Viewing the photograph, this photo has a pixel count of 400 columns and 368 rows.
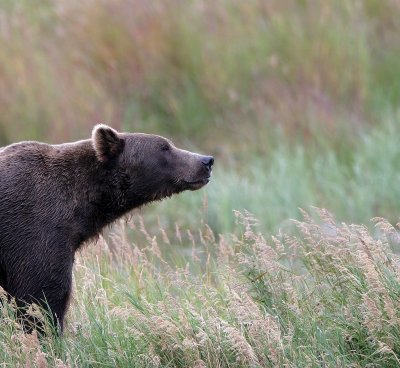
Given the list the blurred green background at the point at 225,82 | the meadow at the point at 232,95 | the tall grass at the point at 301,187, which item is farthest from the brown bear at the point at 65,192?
the blurred green background at the point at 225,82

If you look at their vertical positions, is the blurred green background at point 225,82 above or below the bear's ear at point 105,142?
below

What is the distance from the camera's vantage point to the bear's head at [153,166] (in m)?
7.21

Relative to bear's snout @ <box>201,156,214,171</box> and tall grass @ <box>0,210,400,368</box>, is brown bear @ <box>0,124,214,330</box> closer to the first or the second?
bear's snout @ <box>201,156,214,171</box>

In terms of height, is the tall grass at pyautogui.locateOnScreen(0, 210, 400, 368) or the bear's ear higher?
the bear's ear

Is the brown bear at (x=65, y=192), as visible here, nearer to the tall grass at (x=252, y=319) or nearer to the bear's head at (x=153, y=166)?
the bear's head at (x=153, y=166)

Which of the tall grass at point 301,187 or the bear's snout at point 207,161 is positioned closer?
the bear's snout at point 207,161

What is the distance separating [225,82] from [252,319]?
8507mm

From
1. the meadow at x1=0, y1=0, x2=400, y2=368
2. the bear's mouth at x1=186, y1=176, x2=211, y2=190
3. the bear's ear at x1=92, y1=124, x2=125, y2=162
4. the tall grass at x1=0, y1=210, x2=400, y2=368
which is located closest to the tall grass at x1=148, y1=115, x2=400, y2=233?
the meadow at x1=0, y1=0, x2=400, y2=368

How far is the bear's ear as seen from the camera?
700 centimetres

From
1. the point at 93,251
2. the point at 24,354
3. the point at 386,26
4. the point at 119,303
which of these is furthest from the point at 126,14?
the point at 24,354

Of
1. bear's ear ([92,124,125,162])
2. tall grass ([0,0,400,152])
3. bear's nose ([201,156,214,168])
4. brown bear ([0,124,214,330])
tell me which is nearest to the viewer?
brown bear ([0,124,214,330])

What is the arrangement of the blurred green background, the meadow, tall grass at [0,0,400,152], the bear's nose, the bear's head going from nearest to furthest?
the bear's head
the bear's nose
the meadow
the blurred green background
tall grass at [0,0,400,152]

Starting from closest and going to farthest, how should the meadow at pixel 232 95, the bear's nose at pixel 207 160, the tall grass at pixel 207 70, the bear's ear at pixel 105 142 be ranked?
the bear's ear at pixel 105 142 < the bear's nose at pixel 207 160 < the meadow at pixel 232 95 < the tall grass at pixel 207 70

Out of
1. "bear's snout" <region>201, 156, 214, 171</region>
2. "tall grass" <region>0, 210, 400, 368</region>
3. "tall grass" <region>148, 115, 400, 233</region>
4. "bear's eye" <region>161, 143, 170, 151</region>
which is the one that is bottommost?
"tall grass" <region>148, 115, 400, 233</region>
